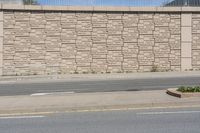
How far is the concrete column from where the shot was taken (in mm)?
30922

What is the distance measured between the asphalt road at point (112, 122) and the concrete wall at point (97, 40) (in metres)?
18.1

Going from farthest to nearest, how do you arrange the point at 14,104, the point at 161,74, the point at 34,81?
the point at 161,74
the point at 34,81
the point at 14,104

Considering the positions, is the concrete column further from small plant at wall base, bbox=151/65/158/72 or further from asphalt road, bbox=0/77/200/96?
asphalt road, bbox=0/77/200/96

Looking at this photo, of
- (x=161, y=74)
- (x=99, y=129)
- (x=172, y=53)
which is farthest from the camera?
(x=172, y=53)

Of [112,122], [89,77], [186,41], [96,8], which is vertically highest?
[96,8]

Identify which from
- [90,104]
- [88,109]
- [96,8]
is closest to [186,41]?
[96,8]

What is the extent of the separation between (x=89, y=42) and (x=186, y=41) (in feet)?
20.1

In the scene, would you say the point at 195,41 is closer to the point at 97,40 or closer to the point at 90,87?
the point at 97,40

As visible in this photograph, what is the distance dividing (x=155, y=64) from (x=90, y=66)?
4121 mm

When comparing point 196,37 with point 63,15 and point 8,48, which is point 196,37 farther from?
point 8,48

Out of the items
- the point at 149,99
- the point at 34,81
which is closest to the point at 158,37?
the point at 34,81

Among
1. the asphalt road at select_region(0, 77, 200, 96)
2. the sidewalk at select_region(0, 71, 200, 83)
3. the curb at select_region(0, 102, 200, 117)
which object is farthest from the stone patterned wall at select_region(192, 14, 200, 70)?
the curb at select_region(0, 102, 200, 117)

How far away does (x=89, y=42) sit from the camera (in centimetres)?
3042

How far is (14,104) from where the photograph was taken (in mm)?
13875
